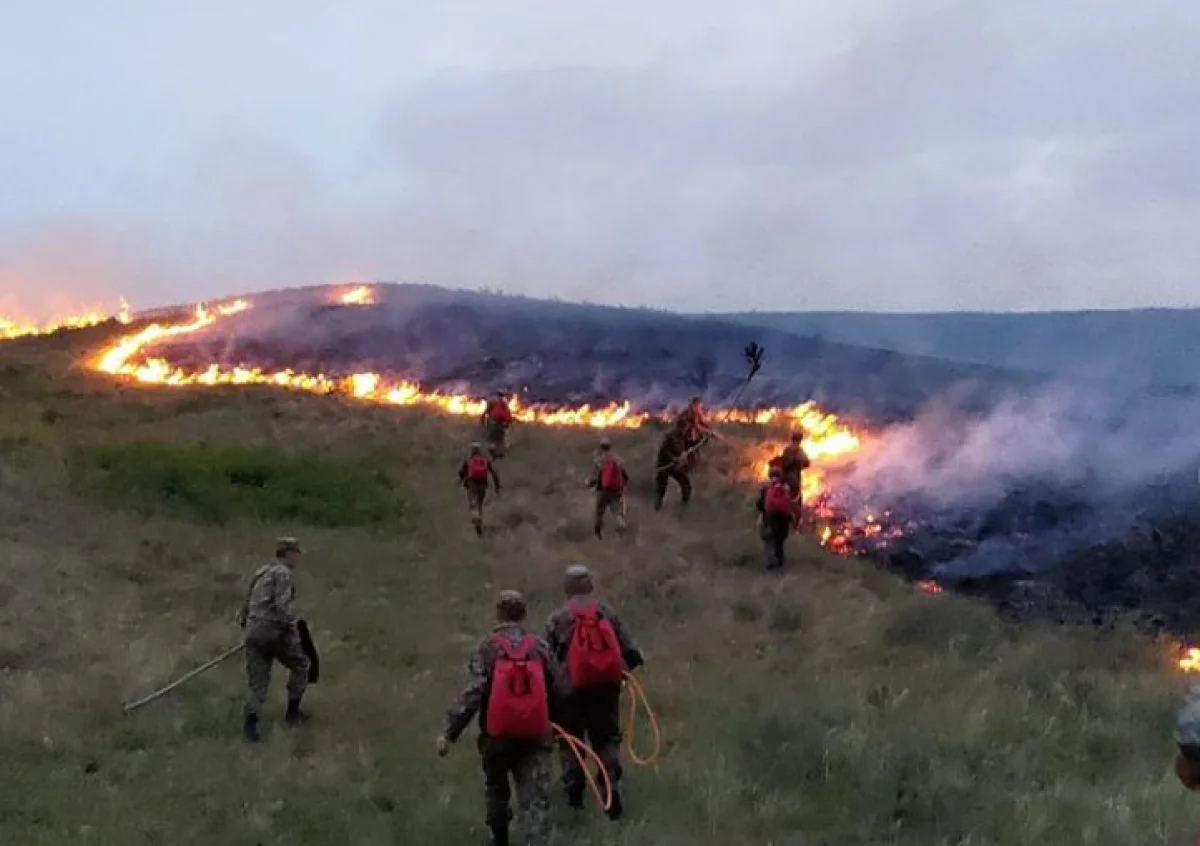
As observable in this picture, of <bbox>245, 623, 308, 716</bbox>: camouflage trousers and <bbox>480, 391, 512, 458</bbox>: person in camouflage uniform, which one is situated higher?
<bbox>480, 391, 512, 458</bbox>: person in camouflage uniform

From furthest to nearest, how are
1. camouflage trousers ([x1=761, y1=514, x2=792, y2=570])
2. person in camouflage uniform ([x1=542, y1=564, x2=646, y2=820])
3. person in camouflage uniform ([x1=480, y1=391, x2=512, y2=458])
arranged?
person in camouflage uniform ([x1=480, y1=391, x2=512, y2=458])
camouflage trousers ([x1=761, y1=514, x2=792, y2=570])
person in camouflage uniform ([x1=542, y1=564, x2=646, y2=820])

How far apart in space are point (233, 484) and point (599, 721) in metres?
18.3

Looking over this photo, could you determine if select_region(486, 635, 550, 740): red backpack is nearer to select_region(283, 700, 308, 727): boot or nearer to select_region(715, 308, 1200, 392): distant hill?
select_region(283, 700, 308, 727): boot

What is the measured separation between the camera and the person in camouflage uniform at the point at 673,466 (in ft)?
79.6

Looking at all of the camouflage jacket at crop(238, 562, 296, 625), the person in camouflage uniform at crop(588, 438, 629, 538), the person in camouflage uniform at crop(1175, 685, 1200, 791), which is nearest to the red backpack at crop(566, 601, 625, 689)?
the camouflage jacket at crop(238, 562, 296, 625)

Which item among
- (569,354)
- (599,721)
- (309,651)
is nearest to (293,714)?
(309,651)

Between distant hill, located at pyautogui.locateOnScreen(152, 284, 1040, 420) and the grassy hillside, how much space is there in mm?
16459

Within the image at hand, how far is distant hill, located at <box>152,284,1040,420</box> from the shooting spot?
147 ft

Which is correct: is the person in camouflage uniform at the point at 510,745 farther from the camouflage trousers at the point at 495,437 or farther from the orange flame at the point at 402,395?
the orange flame at the point at 402,395

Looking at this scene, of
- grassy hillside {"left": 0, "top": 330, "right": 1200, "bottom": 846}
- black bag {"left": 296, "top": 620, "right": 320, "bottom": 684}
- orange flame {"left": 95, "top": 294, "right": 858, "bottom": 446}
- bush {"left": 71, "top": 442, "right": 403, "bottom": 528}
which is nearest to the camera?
grassy hillside {"left": 0, "top": 330, "right": 1200, "bottom": 846}

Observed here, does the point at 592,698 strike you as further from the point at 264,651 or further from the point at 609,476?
the point at 609,476

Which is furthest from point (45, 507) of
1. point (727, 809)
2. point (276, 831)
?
point (727, 809)

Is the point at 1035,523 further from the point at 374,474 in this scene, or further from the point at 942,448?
the point at 374,474

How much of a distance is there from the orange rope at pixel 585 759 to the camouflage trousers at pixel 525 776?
482mm
